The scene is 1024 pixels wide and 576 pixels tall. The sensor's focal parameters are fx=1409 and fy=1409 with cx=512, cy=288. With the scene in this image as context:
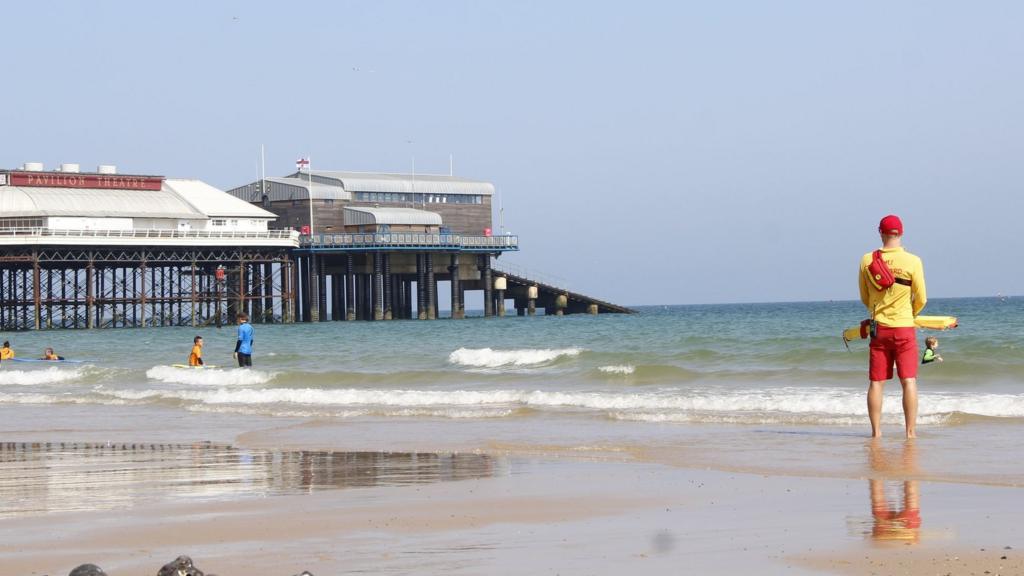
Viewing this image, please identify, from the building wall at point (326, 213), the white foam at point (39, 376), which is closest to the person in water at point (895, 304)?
the white foam at point (39, 376)

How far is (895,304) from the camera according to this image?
36.7 feet

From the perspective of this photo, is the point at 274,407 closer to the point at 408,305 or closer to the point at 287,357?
the point at 287,357

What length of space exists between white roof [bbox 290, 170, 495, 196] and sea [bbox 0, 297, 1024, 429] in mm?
33446

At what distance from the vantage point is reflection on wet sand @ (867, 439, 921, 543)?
288 inches

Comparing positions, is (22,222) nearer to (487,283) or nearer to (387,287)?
(387,287)

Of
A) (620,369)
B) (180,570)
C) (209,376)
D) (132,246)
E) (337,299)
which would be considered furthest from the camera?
(337,299)

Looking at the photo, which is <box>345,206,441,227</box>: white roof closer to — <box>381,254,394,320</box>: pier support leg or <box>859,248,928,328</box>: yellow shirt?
<box>381,254,394,320</box>: pier support leg

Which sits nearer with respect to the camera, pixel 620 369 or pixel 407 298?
pixel 620 369

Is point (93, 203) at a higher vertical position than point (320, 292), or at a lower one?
higher

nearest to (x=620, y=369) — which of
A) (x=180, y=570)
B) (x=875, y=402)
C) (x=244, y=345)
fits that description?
(x=244, y=345)

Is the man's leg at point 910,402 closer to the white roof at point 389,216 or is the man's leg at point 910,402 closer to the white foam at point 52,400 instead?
the white foam at point 52,400

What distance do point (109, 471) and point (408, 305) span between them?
6215cm

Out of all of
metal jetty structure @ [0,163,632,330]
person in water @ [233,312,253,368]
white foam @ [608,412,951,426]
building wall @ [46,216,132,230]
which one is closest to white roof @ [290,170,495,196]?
metal jetty structure @ [0,163,632,330]

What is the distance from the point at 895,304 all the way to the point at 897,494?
2.75m
